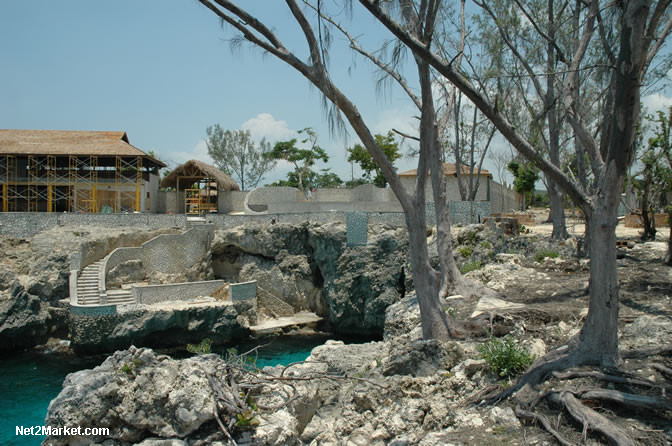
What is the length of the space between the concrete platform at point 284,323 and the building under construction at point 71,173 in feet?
36.7

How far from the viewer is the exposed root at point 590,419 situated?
3.42 meters

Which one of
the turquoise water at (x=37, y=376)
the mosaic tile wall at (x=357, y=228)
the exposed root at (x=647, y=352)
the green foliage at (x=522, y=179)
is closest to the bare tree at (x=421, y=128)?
the exposed root at (x=647, y=352)

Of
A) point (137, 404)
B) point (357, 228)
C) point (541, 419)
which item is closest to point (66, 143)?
point (357, 228)

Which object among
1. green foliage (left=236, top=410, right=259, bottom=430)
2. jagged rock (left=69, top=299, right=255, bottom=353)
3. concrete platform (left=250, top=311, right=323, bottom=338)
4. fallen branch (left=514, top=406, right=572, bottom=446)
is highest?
fallen branch (left=514, top=406, right=572, bottom=446)

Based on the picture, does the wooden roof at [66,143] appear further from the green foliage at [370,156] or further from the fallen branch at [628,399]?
the fallen branch at [628,399]

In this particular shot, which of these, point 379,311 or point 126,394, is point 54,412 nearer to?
point 126,394

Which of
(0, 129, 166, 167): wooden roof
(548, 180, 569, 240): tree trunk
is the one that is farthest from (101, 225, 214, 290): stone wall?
(548, 180, 569, 240): tree trunk

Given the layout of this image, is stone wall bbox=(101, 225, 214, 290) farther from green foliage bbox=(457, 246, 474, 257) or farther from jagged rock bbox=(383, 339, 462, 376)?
jagged rock bbox=(383, 339, 462, 376)

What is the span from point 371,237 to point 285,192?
762cm

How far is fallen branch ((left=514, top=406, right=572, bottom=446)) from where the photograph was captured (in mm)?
3578

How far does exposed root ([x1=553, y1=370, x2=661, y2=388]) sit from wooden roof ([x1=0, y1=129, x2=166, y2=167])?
2528 centimetres

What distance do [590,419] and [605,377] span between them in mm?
746

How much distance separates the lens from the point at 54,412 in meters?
4.52

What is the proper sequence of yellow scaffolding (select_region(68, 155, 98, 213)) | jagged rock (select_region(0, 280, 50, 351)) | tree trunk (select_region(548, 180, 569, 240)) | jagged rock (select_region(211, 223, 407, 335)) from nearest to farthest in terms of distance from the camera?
1. tree trunk (select_region(548, 180, 569, 240))
2. jagged rock (select_region(0, 280, 50, 351))
3. jagged rock (select_region(211, 223, 407, 335))
4. yellow scaffolding (select_region(68, 155, 98, 213))
